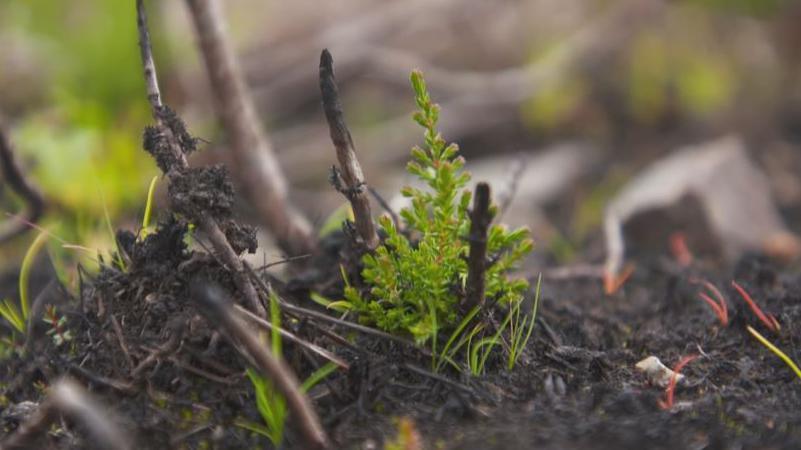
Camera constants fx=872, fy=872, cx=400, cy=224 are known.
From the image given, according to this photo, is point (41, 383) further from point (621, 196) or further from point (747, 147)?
point (747, 147)

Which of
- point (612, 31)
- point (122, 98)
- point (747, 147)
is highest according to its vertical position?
point (122, 98)

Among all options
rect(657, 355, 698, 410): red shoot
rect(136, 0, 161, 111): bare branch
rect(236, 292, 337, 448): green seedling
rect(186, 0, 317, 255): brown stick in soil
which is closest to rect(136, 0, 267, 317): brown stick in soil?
rect(136, 0, 161, 111): bare branch

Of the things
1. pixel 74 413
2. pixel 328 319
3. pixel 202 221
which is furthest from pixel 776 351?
pixel 74 413

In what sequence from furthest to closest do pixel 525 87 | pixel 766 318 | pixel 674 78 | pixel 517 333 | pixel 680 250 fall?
pixel 525 87
pixel 674 78
pixel 680 250
pixel 766 318
pixel 517 333

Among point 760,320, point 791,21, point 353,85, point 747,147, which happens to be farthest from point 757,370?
point 353,85

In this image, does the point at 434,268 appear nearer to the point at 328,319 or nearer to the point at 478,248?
the point at 478,248

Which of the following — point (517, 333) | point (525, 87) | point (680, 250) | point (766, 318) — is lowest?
point (680, 250)

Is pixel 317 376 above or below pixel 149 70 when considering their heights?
below
